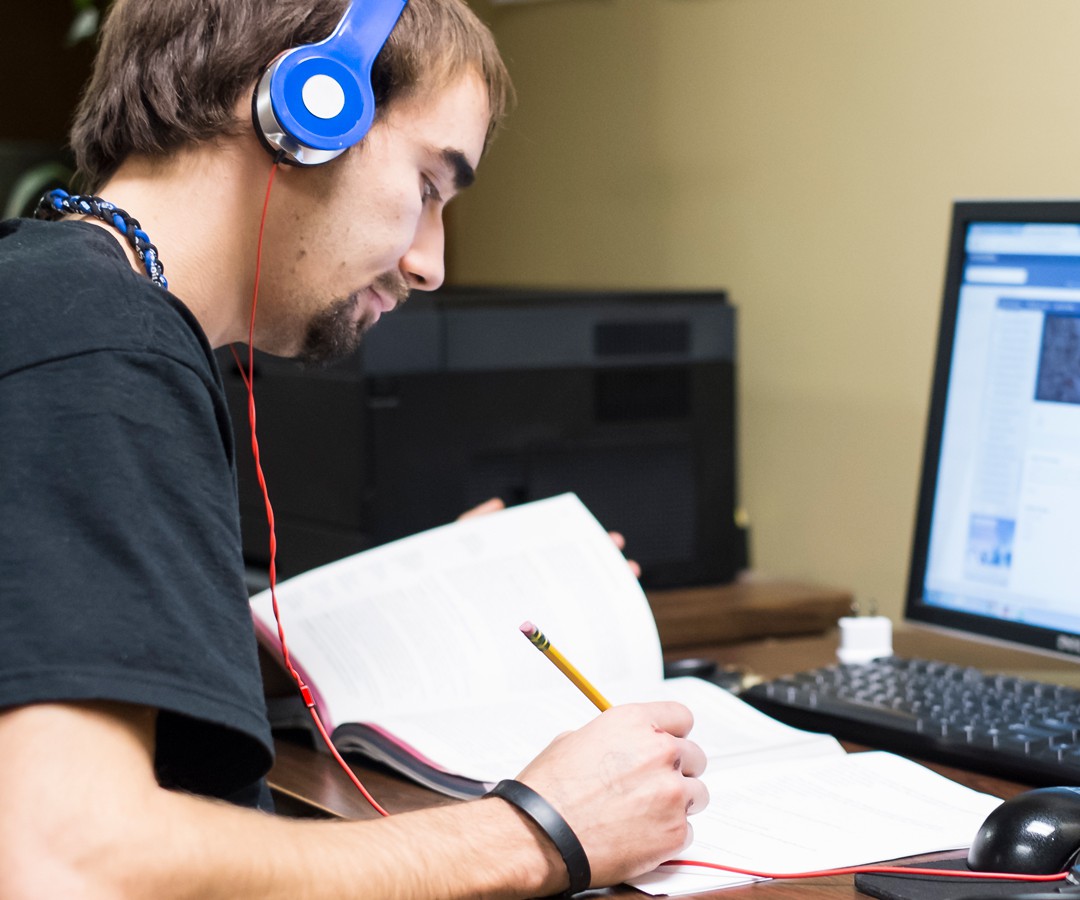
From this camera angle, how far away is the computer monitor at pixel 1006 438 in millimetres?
1099

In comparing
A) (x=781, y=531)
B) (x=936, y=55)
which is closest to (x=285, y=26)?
(x=936, y=55)

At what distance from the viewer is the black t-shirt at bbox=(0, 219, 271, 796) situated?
0.65 m

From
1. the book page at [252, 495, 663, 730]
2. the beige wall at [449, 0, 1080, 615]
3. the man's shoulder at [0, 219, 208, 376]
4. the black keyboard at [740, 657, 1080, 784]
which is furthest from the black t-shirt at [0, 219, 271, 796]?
the beige wall at [449, 0, 1080, 615]

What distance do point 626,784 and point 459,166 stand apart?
45 centimetres

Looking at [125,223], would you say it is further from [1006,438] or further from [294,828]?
[1006,438]

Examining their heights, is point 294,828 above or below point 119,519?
below

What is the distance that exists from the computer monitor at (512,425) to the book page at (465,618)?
18 cm

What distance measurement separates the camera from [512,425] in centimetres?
149

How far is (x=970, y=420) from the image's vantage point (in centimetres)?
117

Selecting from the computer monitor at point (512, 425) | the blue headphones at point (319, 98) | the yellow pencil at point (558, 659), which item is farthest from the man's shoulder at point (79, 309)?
the computer monitor at point (512, 425)

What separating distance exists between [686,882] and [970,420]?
21.3 inches

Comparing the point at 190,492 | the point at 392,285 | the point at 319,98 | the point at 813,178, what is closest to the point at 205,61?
the point at 319,98

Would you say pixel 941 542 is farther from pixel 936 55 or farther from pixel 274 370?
pixel 274 370

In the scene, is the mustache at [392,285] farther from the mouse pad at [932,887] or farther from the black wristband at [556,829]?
the mouse pad at [932,887]
